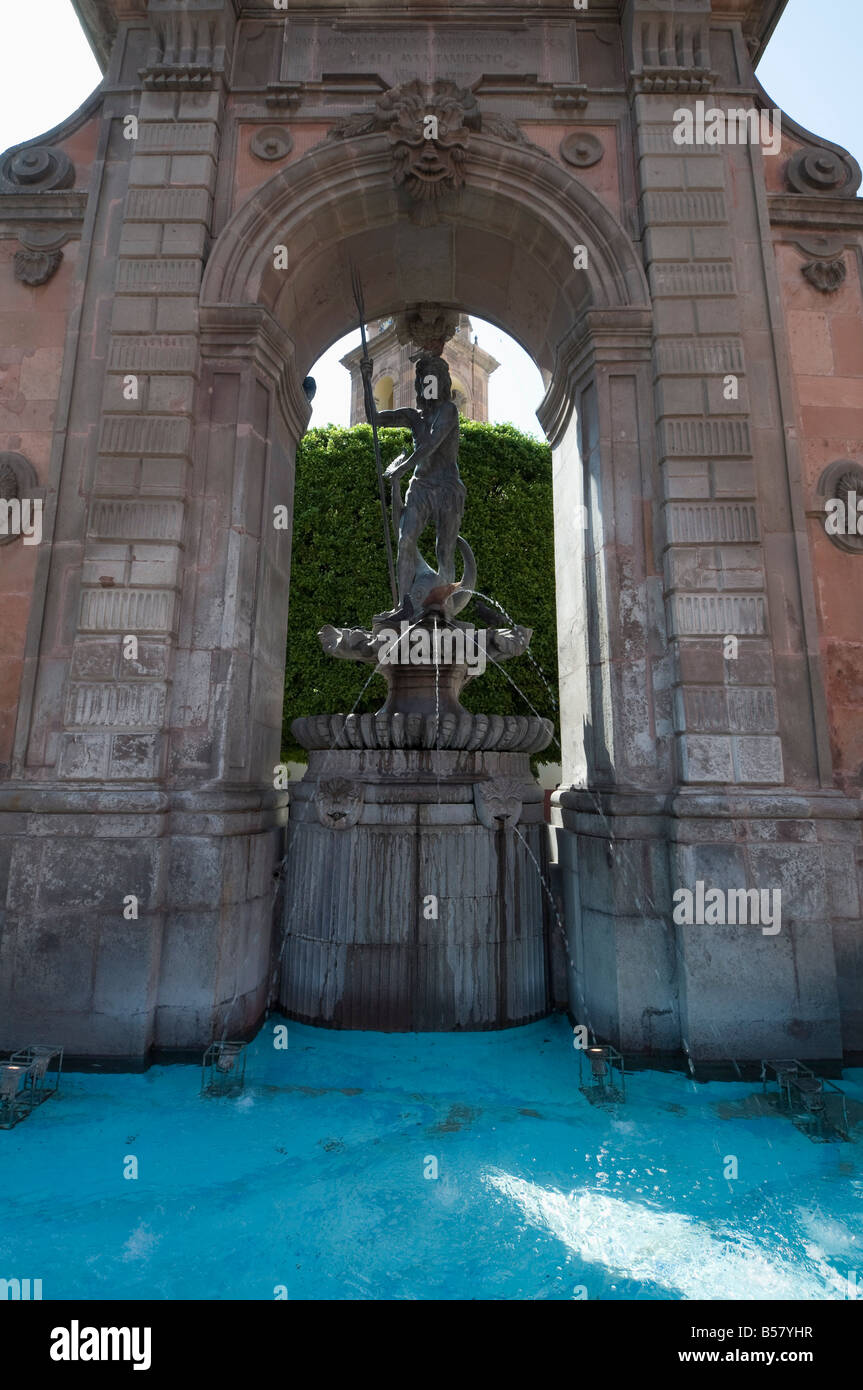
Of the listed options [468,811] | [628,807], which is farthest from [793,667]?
[468,811]

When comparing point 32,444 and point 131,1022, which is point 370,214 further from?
point 131,1022

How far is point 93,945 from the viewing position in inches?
215

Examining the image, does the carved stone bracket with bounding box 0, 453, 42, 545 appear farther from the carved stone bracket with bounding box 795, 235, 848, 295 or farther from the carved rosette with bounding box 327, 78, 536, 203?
the carved stone bracket with bounding box 795, 235, 848, 295

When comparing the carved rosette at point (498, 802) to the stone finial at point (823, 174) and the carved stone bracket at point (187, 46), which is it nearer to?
the stone finial at point (823, 174)

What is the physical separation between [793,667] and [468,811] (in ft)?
9.81

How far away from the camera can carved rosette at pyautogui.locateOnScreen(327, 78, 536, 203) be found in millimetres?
7250

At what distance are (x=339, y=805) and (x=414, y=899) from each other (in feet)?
3.30

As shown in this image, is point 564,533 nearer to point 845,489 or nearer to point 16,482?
point 845,489

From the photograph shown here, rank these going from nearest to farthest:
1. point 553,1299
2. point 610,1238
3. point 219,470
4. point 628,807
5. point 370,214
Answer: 1. point 553,1299
2. point 610,1238
3. point 628,807
4. point 219,470
5. point 370,214

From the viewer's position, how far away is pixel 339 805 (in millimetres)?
6164

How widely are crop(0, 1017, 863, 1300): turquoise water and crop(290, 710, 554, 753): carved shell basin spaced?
8.49ft

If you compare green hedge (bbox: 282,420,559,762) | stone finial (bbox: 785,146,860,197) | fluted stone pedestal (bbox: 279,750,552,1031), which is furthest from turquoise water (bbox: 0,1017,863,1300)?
green hedge (bbox: 282,420,559,762)

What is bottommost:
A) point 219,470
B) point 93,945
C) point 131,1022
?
point 131,1022

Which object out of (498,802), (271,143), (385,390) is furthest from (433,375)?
(385,390)
